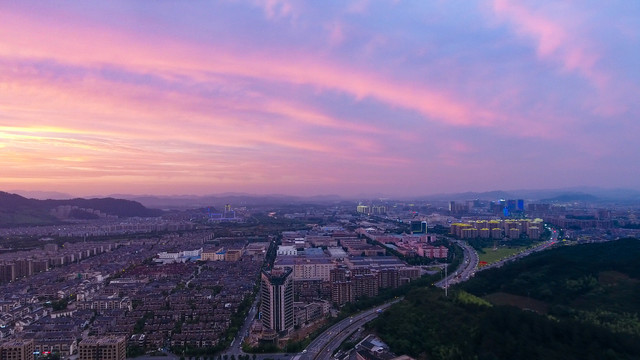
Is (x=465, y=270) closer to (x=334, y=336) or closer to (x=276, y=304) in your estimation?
(x=334, y=336)

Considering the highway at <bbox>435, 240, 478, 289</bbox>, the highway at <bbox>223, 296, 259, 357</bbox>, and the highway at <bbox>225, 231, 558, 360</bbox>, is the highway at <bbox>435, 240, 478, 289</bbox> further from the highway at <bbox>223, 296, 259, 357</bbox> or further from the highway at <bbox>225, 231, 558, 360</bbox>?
the highway at <bbox>223, 296, 259, 357</bbox>

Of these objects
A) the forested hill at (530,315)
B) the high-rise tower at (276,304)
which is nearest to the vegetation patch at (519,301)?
the forested hill at (530,315)

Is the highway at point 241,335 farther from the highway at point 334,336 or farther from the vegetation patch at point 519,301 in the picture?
the vegetation patch at point 519,301

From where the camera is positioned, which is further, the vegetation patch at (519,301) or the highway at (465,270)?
the highway at (465,270)

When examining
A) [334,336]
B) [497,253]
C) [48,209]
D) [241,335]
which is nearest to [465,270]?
[497,253]

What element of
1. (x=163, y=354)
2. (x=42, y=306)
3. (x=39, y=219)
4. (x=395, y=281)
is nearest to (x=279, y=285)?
(x=163, y=354)

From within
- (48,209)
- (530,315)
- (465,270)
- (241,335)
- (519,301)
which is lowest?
(241,335)

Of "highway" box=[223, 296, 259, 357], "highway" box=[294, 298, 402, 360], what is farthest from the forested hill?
"highway" box=[223, 296, 259, 357]
